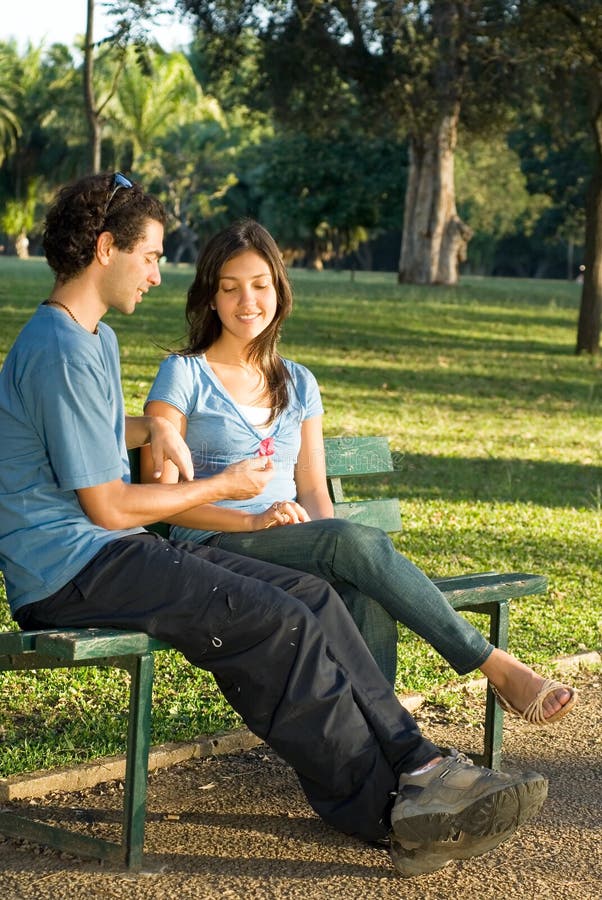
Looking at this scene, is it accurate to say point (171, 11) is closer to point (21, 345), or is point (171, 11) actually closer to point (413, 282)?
point (21, 345)

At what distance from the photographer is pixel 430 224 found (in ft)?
107

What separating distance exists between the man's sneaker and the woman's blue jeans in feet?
1.46

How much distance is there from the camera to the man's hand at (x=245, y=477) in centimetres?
384

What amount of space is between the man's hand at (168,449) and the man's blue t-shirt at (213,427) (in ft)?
1.01

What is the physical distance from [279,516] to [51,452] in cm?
81

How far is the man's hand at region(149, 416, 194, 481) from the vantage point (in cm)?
400

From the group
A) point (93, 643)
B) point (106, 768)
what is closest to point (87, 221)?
point (93, 643)

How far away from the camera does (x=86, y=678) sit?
5168 mm

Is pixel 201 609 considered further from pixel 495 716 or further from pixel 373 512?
pixel 373 512

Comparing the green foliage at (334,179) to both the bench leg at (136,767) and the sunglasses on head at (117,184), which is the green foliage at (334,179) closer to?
the sunglasses on head at (117,184)

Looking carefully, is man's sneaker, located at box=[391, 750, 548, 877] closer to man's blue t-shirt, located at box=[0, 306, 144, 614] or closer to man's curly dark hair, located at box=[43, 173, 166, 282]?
man's blue t-shirt, located at box=[0, 306, 144, 614]

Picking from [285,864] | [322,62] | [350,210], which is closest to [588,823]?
[285,864]

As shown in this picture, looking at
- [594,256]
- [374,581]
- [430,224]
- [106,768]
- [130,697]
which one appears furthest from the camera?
[430,224]

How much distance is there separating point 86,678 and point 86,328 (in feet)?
6.08
